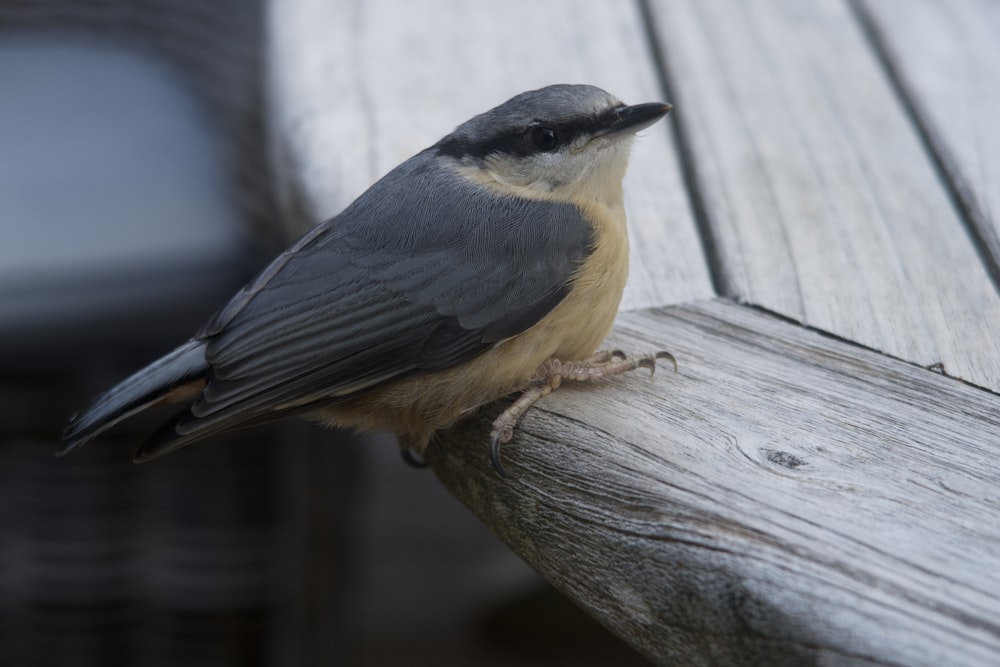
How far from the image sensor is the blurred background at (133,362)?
280 cm

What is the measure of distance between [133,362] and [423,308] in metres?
1.19

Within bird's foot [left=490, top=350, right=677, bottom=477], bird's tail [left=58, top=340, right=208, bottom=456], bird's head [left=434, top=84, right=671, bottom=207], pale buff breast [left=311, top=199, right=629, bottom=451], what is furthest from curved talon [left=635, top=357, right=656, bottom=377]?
bird's tail [left=58, top=340, right=208, bottom=456]

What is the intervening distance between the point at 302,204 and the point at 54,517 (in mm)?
1258

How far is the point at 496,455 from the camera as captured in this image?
5.03ft

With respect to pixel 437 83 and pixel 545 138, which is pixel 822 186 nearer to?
pixel 545 138

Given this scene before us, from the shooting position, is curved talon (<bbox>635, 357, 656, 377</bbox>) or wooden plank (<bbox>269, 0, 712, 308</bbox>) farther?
wooden plank (<bbox>269, 0, 712, 308</bbox>)

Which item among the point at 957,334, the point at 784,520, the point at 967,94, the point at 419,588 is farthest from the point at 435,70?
the point at 419,588

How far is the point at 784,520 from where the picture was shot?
1.19 m

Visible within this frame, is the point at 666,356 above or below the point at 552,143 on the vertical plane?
below

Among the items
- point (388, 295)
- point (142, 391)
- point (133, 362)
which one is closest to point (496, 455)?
point (388, 295)

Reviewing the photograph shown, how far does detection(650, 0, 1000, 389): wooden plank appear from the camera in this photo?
1715 millimetres

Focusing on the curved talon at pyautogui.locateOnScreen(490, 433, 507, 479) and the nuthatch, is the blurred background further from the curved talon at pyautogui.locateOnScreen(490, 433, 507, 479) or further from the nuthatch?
the curved talon at pyautogui.locateOnScreen(490, 433, 507, 479)

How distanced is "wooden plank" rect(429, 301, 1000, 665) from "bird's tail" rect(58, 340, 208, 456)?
1.66 ft

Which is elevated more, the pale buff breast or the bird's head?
the bird's head
